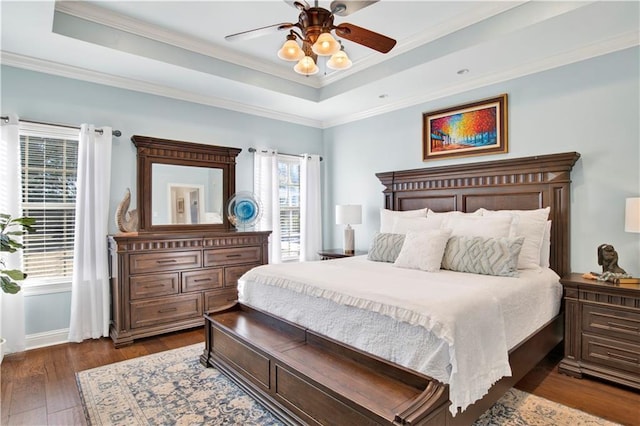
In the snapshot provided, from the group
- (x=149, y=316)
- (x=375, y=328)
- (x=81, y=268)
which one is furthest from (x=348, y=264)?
(x=81, y=268)

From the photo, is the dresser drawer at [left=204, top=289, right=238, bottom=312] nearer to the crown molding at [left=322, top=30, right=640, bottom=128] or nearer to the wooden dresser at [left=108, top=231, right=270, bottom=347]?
the wooden dresser at [left=108, top=231, right=270, bottom=347]

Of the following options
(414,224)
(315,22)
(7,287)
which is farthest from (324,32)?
(7,287)

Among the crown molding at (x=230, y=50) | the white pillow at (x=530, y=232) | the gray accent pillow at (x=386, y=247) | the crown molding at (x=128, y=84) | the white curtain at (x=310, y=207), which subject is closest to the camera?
the crown molding at (x=230, y=50)

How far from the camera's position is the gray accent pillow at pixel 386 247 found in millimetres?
3361

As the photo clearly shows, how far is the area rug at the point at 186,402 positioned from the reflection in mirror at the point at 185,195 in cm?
164

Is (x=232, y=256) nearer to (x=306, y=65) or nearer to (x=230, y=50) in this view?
(x=230, y=50)

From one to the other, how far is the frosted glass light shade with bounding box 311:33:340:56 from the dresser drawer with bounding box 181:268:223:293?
265cm

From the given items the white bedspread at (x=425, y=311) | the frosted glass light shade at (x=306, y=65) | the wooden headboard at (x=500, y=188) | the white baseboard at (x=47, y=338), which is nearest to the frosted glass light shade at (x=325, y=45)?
the frosted glass light shade at (x=306, y=65)

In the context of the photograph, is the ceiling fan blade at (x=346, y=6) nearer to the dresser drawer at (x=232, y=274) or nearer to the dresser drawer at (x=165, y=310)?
the dresser drawer at (x=232, y=274)

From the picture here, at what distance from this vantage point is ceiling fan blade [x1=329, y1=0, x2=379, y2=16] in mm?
1944

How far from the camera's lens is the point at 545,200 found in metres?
3.21

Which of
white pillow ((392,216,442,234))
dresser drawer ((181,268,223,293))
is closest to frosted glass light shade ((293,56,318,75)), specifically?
white pillow ((392,216,442,234))

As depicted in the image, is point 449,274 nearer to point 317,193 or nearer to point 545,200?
point 545,200

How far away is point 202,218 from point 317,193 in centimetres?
180
